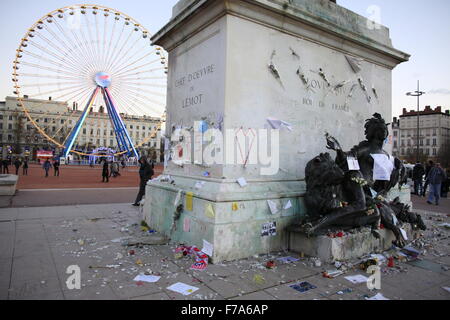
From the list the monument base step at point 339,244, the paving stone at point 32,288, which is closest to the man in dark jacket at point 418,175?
the monument base step at point 339,244

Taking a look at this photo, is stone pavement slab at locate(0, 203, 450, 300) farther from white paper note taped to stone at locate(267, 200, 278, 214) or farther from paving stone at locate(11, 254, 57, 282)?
white paper note taped to stone at locate(267, 200, 278, 214)

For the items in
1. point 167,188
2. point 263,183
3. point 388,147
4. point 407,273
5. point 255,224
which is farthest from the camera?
point 388,147

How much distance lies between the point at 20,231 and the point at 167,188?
9.73ft

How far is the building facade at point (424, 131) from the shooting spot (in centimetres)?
7812

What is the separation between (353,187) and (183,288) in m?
2.86

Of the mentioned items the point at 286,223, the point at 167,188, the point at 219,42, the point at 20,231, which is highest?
the point at 219,42

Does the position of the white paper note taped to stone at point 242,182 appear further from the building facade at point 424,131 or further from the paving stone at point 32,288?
the building facade at point 424,131

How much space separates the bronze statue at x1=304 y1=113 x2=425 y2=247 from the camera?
14.1ft

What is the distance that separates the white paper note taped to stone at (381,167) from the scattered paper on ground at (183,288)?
11.5 ft

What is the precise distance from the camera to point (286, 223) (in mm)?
4645

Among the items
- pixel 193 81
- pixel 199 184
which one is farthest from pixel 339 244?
pixel 193 81

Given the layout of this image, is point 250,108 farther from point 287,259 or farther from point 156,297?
point 156,297
